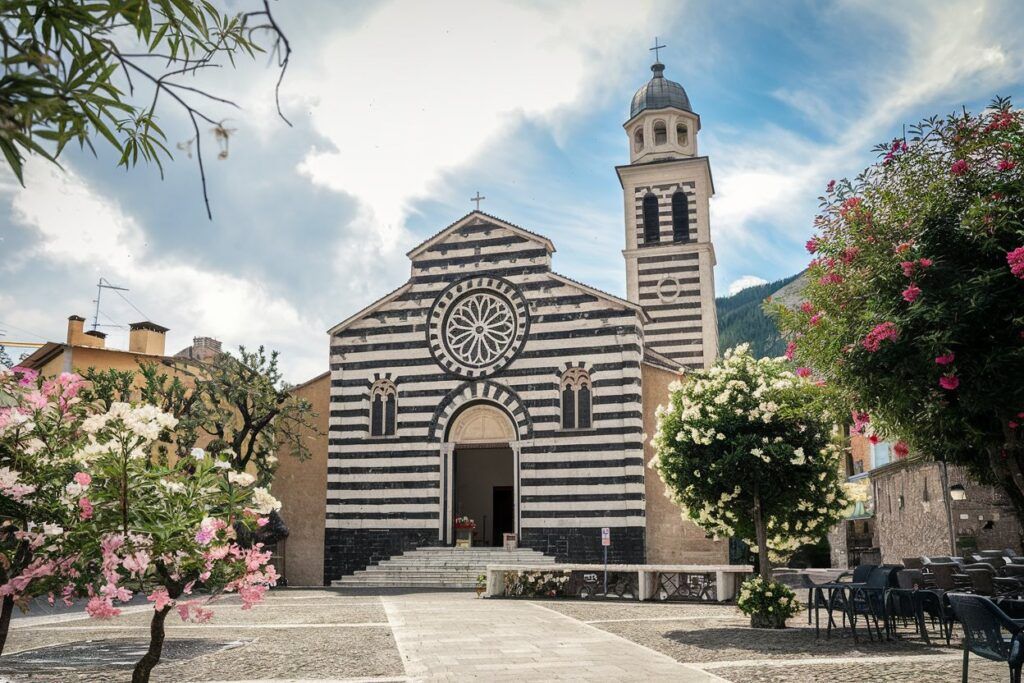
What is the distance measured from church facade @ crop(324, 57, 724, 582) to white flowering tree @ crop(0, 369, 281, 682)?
18.7 m

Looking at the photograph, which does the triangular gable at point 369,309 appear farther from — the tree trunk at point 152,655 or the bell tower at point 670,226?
the tree trunk at point 152,655

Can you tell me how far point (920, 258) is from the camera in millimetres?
8258

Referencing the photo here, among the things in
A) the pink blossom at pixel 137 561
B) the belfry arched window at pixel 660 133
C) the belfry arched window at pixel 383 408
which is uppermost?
the belfry arched window at pixel 660 133

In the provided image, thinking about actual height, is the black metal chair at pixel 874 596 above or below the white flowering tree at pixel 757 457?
below

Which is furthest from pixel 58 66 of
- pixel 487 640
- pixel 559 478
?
pixel 559 478

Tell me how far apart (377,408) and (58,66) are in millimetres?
23504

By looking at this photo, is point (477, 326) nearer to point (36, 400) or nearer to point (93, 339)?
point (93, 339)

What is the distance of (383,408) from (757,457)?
14995mm

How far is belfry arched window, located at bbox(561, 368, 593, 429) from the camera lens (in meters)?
24.5

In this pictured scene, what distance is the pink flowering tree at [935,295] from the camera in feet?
26.0

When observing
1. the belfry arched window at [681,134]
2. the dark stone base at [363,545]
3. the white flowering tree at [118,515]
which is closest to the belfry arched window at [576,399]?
the dark stone base at [363,545]

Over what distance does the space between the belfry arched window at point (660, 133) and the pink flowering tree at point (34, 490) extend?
28844 millimetres

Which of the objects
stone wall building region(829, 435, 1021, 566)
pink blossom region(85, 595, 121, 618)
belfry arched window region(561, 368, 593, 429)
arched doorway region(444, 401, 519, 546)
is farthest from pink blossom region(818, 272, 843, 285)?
arched doorway region(444, 401, 519, 546)

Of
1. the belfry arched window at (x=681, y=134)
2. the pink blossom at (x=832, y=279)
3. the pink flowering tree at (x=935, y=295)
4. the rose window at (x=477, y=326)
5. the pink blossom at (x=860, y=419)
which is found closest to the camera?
the pink flowering tree at (x=935, y=295)
